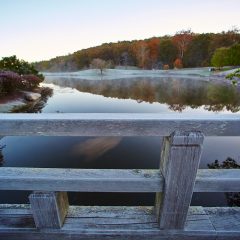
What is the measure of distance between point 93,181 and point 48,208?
0.45 m

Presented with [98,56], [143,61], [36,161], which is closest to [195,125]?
[36,161]

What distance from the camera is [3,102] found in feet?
39.4

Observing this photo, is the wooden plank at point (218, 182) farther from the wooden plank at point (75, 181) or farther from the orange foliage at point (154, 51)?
the orange foliage at point (154, 51)

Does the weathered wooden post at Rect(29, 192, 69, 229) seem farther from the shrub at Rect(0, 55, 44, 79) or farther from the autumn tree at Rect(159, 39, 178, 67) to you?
the autumn tree at Rect(159, 39, 178, 67)

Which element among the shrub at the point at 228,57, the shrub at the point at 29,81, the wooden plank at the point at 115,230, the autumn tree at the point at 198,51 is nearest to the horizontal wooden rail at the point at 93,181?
the wooden plank at the point at 115,230

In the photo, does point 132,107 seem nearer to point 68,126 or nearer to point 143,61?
point 68,126

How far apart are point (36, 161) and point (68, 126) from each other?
4904 millimetres

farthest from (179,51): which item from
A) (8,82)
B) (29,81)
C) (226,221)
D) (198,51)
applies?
(226,221)

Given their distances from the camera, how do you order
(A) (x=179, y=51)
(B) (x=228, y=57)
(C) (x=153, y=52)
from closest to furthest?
(B) (x=228, y=57), (A) (x=179, y=51), (C) (x=153, y=52)

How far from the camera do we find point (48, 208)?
1619mm

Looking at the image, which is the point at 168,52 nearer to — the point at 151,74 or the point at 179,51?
the point at 179,51

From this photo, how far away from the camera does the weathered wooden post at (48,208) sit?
157 centimetres

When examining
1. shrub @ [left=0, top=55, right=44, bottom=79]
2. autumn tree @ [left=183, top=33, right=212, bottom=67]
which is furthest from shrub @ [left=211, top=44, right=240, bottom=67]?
shrub @ [left=0, top=55, right=44, bottom=79]

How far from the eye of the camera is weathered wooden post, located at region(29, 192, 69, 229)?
5.14 ft
